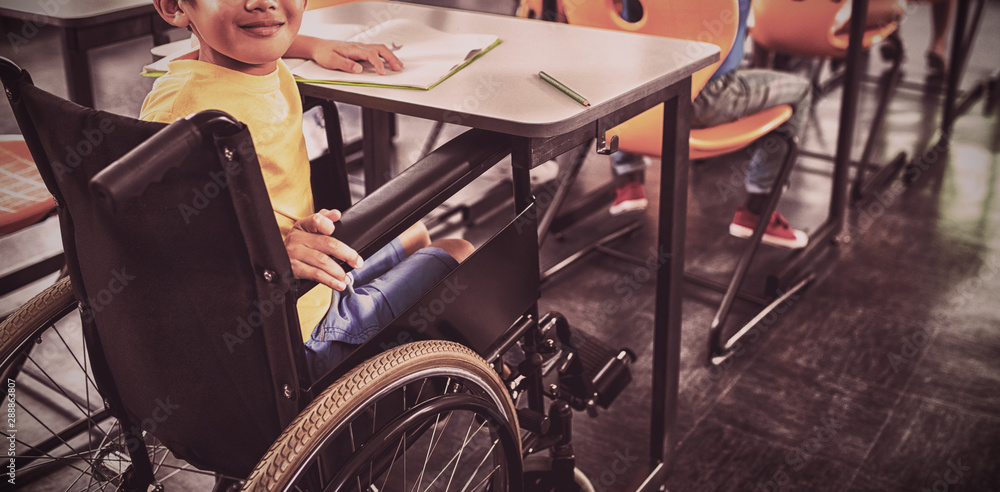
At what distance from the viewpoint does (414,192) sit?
919 mm

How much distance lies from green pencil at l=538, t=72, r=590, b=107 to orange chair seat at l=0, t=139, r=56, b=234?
2.70 feet

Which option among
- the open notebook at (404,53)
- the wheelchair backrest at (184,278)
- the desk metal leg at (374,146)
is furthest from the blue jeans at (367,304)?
the desk metal leg at (374,146)

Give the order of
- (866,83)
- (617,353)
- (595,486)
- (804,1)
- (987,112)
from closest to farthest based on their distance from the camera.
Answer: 1. (617,353)
2. (595,486)
3. (804,1)
4. (987,112)
5. (866,83)

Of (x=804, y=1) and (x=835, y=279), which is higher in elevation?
(x=804, y=1)

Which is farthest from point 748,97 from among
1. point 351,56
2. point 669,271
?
point 351,56

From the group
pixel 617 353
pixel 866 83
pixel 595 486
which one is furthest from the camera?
pixel 866 83

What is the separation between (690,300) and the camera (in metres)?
2.22

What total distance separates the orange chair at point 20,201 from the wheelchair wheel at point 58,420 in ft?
0.40

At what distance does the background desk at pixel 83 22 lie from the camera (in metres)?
1.53

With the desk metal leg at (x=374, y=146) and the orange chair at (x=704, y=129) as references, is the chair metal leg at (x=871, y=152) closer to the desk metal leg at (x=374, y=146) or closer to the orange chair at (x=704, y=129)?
the orange chair at (x=704, y=129)

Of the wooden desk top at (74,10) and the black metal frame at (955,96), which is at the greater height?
the wooden desk top at (74,10)

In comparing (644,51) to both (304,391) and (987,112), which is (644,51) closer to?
(304,391)

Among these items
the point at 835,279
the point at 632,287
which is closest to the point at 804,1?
the point at 835,279

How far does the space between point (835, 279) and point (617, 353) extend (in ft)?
3.73
